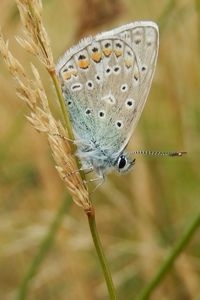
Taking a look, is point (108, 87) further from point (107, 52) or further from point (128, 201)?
point (128, 201)

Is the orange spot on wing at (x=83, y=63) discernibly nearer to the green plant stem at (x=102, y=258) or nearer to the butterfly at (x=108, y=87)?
the butterfly at (x=108, y=87)

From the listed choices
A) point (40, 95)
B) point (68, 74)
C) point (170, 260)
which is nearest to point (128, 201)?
point (170, 260)

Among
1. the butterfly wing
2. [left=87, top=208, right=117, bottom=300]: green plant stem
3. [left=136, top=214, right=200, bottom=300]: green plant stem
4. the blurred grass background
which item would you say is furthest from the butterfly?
the blurred grass background

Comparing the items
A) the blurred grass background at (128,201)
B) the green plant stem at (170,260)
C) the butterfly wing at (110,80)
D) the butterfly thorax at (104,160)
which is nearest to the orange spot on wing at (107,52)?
the butterfly wing at (110,80)

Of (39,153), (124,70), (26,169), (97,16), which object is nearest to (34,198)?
(26,169)

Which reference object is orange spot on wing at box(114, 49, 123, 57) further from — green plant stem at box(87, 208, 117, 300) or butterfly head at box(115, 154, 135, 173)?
green plant stem at box(87, 208, 117, 300)

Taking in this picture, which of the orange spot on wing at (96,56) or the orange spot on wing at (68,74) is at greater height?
the orange spot on wing at (96,56)
